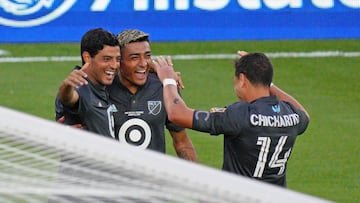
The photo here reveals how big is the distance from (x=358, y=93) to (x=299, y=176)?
347cm

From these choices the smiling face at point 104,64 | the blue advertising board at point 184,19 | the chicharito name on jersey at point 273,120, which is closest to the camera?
the chicharito name on jersey at point 273,120

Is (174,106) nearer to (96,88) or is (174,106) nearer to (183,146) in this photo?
(96,88)

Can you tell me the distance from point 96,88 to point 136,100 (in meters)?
0.34

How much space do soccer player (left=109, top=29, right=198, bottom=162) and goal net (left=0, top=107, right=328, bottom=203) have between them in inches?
90.7

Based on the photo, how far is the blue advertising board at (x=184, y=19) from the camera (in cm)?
1488

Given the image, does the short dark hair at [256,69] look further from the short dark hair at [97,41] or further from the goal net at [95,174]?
the goal net at [95,174]

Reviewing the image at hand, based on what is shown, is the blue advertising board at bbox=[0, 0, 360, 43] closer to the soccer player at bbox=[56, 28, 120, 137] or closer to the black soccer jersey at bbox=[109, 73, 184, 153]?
the black soccer jersey at bbox=[109, 73, 184, 153]

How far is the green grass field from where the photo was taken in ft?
37.2

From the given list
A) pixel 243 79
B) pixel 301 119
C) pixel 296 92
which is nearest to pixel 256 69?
pixel 243 79

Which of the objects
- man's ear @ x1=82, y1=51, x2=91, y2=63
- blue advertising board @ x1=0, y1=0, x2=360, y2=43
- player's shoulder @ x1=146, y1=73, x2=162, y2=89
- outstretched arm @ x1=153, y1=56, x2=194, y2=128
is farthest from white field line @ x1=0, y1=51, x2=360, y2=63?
outstretched arm @ x1=153, y1=56, x2=194, y2=128

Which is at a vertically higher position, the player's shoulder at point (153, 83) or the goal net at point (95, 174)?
the goal net at point (95, 174)

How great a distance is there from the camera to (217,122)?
21.9 feet

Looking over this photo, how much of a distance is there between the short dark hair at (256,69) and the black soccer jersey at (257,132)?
124 millimetres

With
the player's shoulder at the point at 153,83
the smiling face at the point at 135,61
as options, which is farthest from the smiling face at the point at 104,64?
the player's shoulder at the point at 153,83
